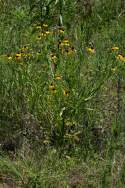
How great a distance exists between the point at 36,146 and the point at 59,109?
263 millimetres

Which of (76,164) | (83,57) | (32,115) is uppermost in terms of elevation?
(83,57)

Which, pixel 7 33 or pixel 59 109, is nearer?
pixel 59 109

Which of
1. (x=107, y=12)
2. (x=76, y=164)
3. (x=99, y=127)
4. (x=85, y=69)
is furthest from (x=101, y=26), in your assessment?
(x=76, y=164)

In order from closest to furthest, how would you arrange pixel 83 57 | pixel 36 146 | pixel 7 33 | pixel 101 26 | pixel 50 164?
pixel 50 164 → pixel 36 146 → pixel 83 57 → pixel 7 33 → pixel 101 26

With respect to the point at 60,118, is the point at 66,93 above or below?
above

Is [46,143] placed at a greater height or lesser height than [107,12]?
lesser

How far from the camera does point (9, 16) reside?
16.3ft

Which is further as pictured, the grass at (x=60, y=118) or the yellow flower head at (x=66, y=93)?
the yellow flower head at (x=66, y=93)

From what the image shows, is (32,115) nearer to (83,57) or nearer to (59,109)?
(59,109)

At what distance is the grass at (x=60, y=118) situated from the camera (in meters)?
2.89

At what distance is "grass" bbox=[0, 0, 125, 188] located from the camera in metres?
2.89

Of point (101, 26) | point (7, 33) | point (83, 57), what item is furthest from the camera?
point (101, 26)

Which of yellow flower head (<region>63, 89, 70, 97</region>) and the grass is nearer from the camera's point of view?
the grass

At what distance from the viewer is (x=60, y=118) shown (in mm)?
3145
